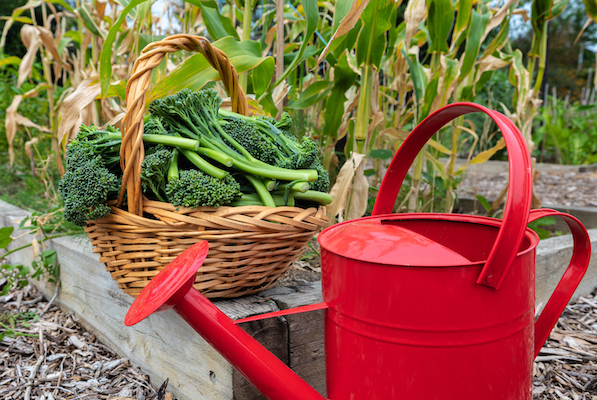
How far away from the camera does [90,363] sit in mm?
1341

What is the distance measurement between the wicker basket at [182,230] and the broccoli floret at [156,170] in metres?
0.02

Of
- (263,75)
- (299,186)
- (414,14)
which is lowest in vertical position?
(299,186)

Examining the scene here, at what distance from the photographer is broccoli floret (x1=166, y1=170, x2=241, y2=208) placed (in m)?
0.87

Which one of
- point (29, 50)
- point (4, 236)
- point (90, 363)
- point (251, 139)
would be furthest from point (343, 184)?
point (29, 50)

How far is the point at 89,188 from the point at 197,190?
0.79ft

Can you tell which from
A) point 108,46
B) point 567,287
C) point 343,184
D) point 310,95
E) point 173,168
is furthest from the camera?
point 310,95

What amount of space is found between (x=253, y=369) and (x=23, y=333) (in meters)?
1.17

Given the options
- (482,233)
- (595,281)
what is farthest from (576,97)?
(482,233)

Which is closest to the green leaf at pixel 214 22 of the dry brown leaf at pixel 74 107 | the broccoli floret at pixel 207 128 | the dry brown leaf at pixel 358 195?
the dry brown leaf at pixel 74 107

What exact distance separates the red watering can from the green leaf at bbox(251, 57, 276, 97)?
770 millimetres

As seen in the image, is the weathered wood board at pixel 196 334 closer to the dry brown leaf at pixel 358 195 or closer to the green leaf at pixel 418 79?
the dry brown leaf at pixel 358 195

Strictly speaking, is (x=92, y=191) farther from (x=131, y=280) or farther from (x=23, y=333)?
(x=23, y=333)

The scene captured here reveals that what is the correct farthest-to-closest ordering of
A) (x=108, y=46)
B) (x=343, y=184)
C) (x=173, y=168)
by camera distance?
1. (x=343, y=184)
2. (x=108, y=46)
3. (x=173, y=168)

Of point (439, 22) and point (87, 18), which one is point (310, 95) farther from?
point (87, 18)
